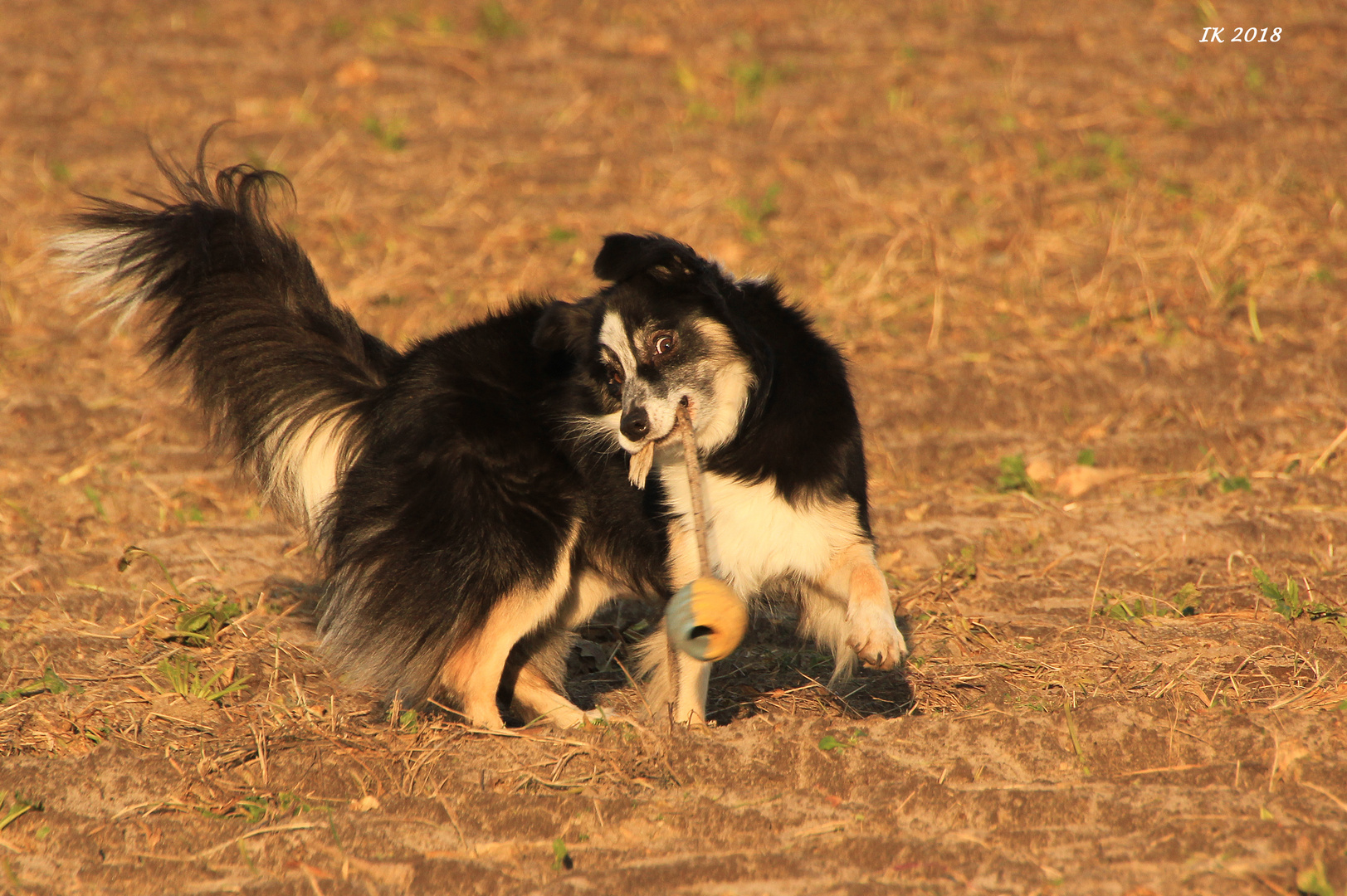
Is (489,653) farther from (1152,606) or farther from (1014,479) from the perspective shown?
(1014,479)

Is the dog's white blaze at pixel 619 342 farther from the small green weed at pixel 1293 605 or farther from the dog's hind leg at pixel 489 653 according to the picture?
the small green weed at pixel 1293 605

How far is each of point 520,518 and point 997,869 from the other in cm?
185

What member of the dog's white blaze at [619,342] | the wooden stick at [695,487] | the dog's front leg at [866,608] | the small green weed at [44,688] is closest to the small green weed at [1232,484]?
the dog's front leg at [866,608]

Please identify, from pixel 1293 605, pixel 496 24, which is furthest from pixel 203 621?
pixel 496 24

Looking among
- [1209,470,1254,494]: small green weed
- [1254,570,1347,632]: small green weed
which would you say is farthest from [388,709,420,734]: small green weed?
[1209,470,1254,494]: small green weed

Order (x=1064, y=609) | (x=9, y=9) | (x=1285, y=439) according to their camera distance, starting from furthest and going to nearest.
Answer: (x=9, y=9)
(x=1285, y=439)
(x=1064, y=609)

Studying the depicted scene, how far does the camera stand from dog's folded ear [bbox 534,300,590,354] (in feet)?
13.4

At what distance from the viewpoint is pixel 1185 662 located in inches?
159

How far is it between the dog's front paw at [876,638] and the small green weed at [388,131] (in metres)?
6.89

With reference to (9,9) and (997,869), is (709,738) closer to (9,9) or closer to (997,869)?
(997,869)

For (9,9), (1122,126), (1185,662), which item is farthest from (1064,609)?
(9,9)

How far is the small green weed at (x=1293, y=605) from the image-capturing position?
4297mm

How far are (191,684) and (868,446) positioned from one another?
3.48 metres

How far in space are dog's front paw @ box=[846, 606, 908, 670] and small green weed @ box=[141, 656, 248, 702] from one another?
2098 millimetres
